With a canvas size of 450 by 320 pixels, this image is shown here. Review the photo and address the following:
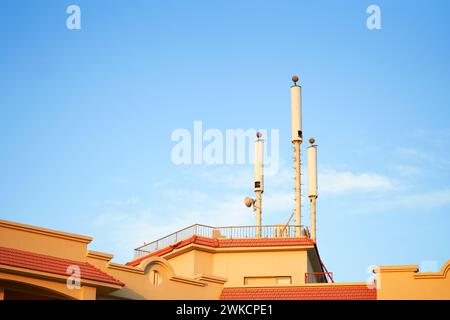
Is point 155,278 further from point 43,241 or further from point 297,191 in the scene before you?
point 297,191

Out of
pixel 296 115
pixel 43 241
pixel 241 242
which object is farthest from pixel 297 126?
pixel 43 241

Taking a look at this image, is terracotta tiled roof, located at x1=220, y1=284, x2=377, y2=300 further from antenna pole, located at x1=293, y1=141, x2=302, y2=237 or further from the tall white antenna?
the tall white antenna

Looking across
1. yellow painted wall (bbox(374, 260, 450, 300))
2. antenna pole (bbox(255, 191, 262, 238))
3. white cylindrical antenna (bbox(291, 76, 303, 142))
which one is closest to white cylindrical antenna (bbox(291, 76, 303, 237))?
white cylindrical antenna (bbox(291, 76, 303, 142))

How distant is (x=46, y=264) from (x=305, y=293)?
11.9 meters

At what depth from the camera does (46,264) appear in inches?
1186

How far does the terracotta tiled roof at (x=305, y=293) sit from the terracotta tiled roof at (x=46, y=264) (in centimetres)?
704

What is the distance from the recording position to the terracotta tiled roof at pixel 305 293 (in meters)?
35.7

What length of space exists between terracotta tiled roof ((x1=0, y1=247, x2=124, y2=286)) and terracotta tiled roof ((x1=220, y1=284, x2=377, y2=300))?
23.1 ft

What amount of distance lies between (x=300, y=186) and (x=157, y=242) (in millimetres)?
8350

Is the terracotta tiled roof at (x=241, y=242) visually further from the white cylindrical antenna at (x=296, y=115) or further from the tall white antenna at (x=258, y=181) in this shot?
the white cylindrical antenna at (x=296, y=115)

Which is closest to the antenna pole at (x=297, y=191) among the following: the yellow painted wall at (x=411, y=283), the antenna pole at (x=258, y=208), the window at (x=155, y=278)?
the antenna pole at (x=258, y=208)
